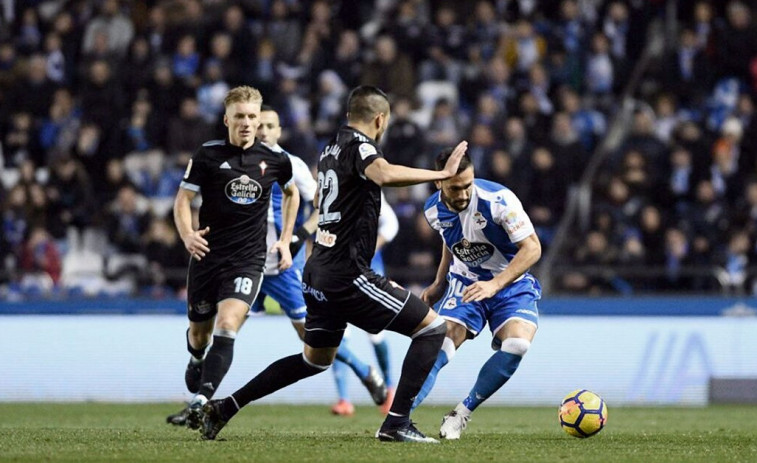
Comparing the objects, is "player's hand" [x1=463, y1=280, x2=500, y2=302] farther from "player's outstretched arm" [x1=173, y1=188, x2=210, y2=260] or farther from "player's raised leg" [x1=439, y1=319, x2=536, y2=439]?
"player's outstretched arm" [x1=173, y1=188, x2=210, y2=260]

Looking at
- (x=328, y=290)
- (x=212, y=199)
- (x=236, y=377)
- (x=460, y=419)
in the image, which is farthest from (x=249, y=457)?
(x=236, y=377)

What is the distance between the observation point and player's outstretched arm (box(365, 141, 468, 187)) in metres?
7.39

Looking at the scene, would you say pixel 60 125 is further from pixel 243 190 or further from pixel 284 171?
pixel 243 190

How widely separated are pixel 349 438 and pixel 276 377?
0.83 m

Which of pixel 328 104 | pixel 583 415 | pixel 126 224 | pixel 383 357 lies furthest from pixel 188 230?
pixel 328 104

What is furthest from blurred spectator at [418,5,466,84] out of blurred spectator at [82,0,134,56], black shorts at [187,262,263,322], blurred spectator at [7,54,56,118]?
black shorts at [187,262,263,322]

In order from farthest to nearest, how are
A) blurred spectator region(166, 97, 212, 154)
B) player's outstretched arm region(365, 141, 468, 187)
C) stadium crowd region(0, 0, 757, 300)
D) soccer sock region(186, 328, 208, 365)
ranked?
blurred spectator region(166, 97, 212, 154) → stadium crowd region(0, 0, 757, 300) → soccer sock region(186, 328, 208, 365) → player's outstretched arm region(365, 141, 468, 187)

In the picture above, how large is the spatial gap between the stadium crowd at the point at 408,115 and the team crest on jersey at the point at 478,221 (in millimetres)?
6151

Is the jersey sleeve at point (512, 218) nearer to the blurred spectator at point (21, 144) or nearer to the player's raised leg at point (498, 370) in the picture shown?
the player's raised leg at point (498, 370)

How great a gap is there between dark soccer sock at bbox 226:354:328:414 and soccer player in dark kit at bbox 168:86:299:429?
99 centimetres

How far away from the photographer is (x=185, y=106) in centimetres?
1788

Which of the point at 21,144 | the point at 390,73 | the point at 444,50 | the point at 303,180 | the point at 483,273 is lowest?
the point at 483,273

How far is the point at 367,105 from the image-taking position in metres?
7.75

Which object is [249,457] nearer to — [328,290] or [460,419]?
[328,290]
